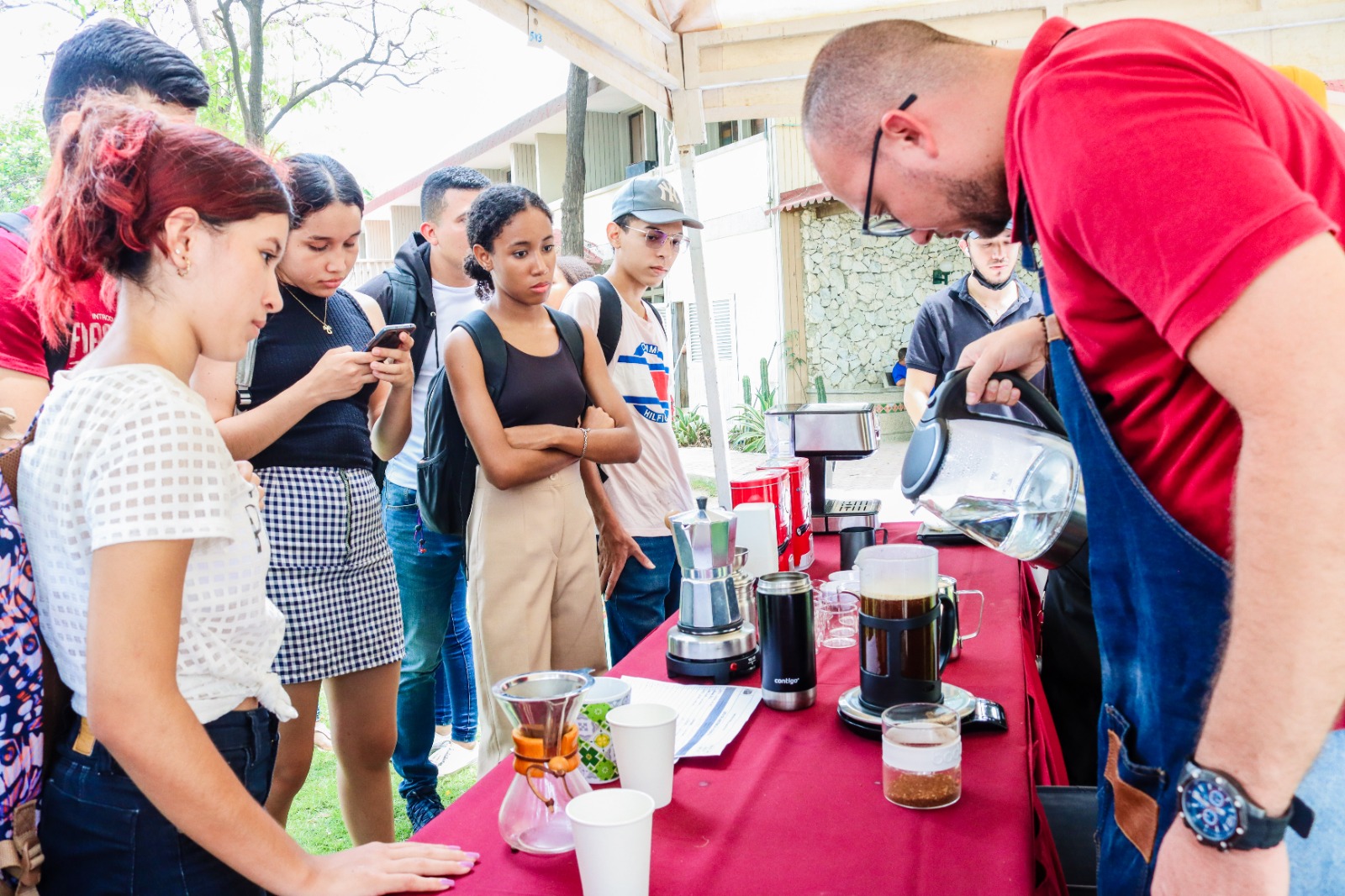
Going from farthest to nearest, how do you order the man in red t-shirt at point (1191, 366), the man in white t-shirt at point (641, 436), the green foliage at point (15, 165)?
the green foliage at point (15, 165)
the man in white t-shirt at point (641, 436)
the man in red t-shirt at point (1191, 366)

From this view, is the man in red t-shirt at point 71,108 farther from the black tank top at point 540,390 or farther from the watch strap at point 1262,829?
the watch strap at point 1262,829

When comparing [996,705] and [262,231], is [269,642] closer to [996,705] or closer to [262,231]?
[262,231]

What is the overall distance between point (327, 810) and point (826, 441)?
90.8 inches

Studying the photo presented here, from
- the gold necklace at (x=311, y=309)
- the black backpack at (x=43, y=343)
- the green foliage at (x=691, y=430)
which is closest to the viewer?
the black backpack at (x=43, y=343)

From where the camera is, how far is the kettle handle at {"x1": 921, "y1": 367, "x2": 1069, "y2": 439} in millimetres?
1582

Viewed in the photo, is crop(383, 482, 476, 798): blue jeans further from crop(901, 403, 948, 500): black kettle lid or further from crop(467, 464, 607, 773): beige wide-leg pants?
crop(901, 403, 948, 500): black kettle lid

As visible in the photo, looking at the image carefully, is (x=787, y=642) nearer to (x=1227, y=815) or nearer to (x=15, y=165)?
(x=1227, y=815)

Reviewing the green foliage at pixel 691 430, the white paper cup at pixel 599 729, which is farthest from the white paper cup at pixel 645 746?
the green foliage at pixel 691 430

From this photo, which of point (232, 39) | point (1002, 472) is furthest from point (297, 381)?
point (232, 39)

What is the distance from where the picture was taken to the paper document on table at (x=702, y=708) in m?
1.57

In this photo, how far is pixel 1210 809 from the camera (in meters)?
0.90

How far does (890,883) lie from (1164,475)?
59 centimetres

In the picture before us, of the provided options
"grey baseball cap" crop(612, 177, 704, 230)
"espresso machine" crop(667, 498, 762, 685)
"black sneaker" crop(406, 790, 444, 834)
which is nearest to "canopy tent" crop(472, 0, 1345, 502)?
"grey baseball cap" crop(612, 177, 704, 230)

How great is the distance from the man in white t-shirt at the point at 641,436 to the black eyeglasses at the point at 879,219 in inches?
69.5
